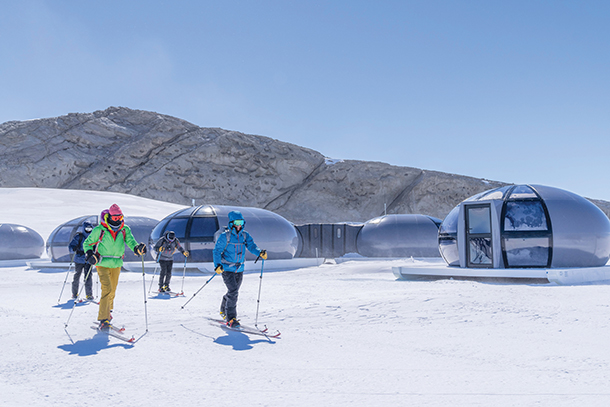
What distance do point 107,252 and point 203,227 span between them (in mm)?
11265

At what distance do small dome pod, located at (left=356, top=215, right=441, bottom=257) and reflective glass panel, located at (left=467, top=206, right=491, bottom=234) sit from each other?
30.7ft

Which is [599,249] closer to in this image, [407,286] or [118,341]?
[407,286]

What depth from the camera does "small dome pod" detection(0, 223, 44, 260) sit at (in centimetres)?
2362

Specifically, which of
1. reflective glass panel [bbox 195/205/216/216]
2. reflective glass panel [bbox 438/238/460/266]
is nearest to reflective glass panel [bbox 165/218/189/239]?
reflective glass panel [bbox 195/205/216/216]

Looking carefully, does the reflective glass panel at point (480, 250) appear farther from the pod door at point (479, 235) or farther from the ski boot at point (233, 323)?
the ski boot at point (233, 323)

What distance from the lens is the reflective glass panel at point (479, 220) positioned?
1281cm

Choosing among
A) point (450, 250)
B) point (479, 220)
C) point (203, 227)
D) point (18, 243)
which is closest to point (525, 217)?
point (479, 220)

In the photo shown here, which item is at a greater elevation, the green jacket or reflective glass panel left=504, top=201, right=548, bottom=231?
reflective glass panel left=504, top=201, right=548, bottom=231

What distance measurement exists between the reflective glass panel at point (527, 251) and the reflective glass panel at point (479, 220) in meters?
0.66

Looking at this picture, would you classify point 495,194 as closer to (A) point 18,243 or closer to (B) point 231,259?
(B) point 231,259

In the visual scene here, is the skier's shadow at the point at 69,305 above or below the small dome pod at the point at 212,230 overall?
below

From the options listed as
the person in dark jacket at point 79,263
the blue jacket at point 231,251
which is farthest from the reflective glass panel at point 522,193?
the person in dark jacket at point 79,263

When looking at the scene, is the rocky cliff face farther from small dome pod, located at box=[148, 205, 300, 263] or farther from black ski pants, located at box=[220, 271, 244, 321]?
black ski pants, located at box=[220, 271, 244, 321]

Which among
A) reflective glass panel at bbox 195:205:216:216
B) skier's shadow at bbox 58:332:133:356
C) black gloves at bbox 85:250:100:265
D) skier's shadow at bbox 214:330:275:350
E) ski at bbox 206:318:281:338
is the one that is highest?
reflective glass panel at bbox 195:205:216:216
